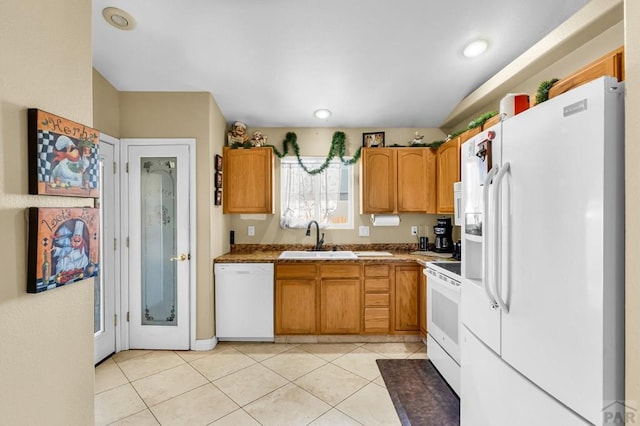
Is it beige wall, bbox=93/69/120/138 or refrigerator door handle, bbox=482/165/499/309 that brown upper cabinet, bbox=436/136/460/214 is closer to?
refrigerator door handle, bbox=482/165/499/309

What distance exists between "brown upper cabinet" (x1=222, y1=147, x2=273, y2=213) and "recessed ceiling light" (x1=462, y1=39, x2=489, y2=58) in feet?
7.30

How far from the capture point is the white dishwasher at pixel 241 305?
2.97 meters

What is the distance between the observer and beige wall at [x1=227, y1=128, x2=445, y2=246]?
3637mm

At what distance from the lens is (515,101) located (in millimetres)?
1367

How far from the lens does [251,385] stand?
2260 millimetres

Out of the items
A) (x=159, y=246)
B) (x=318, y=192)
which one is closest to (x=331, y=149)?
(x=318, y=192)

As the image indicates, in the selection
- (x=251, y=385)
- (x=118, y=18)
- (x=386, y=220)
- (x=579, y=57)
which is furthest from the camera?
(x=386, y=220)

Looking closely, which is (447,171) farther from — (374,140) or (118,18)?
(118,18)

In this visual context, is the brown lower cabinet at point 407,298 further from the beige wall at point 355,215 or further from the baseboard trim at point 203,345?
the baseboard trim at point 203,345

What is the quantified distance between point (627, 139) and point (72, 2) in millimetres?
2107

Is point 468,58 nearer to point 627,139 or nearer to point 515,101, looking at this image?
point 515,101

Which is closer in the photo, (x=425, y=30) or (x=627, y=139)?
(x=627, y=139)

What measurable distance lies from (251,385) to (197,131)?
2.50m

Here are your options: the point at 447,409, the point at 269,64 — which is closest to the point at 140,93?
the point at 269,64
